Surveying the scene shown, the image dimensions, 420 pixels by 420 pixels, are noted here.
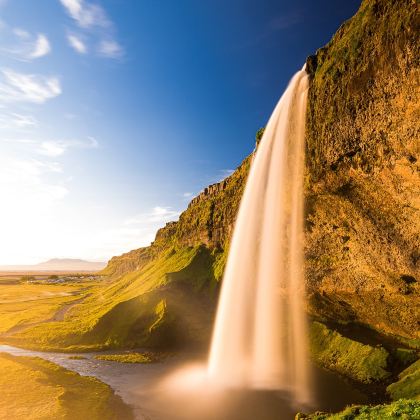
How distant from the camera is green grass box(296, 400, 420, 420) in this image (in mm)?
23552

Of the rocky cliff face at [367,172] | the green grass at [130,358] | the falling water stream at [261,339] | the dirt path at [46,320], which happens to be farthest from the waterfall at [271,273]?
the dirt path at [46,320]

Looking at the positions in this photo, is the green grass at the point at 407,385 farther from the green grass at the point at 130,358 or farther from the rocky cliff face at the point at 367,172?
the green grass at the point at 130,358

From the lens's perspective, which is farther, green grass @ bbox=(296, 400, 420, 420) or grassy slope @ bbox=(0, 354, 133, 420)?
grassy slope @ bbox=(0, 354, 133, 420)

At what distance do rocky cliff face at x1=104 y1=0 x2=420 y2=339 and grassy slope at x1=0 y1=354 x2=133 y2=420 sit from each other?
35823 millimetres

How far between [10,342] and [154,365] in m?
33.5

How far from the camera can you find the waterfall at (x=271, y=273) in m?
49.4

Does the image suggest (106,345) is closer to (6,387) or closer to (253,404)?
(6,387)

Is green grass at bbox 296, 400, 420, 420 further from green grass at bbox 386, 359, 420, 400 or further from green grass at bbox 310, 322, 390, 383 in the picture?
green grass at bbox 310, 322, 390, 383

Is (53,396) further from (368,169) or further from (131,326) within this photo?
(368,169)

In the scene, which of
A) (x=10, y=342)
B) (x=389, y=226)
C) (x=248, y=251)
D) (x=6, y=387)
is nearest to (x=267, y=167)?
(x=248, y=251)

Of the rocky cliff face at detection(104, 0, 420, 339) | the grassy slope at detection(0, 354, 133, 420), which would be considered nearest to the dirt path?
the grassy slope at detection(0, 354, 133, 420)

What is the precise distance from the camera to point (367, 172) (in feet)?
139

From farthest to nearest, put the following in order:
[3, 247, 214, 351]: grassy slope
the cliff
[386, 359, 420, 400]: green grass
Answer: [3, 247, 214, 351]: grassy slope → the cliff → [386, 359, 420, 400]: green grass

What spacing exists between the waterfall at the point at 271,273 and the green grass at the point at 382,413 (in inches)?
611
